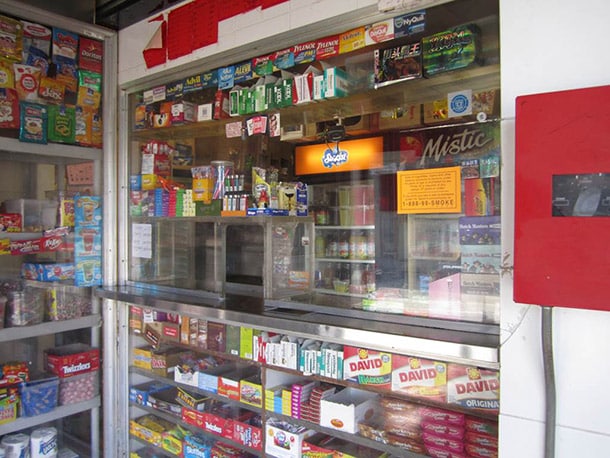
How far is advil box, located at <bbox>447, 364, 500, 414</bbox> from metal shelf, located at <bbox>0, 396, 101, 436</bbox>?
247 cm

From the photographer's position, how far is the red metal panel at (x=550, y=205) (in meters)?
1.25

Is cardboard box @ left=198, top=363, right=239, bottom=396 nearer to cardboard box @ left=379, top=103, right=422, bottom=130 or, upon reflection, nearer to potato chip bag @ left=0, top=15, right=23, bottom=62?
cardboard box @ left=379, top=103, right=422, bottom=130

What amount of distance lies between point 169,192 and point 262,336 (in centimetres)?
122

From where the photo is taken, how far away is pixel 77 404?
315 centimetres

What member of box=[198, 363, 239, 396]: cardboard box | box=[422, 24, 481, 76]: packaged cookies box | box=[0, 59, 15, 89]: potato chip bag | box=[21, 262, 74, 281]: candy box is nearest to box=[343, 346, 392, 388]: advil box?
box=[198, 363, 239, 396]: cardboard box

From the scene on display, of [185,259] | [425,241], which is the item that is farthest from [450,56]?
[185,259]

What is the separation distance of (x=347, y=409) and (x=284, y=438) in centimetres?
43

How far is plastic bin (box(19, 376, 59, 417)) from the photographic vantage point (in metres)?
2.91

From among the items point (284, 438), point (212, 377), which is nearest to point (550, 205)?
point (284, 438)

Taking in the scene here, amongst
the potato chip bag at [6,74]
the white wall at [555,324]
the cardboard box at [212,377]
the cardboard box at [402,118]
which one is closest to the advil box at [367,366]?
the white wall at [555,324]

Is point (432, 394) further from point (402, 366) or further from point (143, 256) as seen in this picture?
point (143, 256)

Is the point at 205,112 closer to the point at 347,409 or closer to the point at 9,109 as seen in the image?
the point at 9,109

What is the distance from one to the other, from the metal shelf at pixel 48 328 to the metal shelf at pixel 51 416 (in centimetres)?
49

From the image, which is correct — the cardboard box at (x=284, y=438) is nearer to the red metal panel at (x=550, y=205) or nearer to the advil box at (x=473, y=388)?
the advil box at (x=473, y=388)
